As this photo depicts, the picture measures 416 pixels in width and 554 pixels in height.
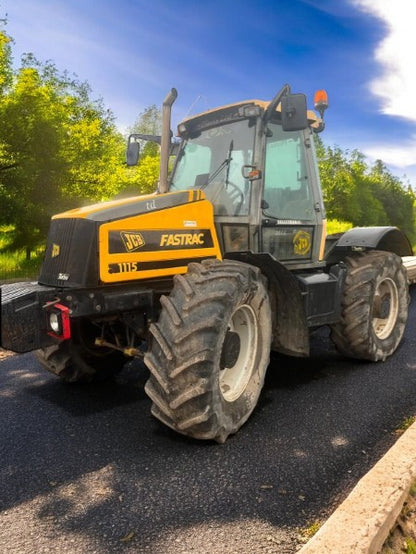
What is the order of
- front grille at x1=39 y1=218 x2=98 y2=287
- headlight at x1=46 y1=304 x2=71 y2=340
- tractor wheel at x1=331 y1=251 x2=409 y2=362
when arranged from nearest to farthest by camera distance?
headlight at x1=46 y1=304 x2=71 y2=340
front grille at x1=39 y1=218 x2=98 y2=287
tractor wheel at x1=331 y1=251 x2=409 y2=362

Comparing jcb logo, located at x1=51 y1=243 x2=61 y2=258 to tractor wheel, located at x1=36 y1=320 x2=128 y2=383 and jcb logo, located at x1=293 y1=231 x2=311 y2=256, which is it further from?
jcb logo, located at x1=293 y1=231 x2=311 y2=256

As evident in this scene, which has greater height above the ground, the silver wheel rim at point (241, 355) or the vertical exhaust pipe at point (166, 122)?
the vertical exhaust pipe at point (166, 122)

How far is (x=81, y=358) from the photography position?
13.7 ft

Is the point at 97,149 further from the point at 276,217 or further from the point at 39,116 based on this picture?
the point at 276,217

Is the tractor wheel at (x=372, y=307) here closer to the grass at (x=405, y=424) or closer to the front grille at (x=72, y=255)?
the grass at (x=405, y=424)

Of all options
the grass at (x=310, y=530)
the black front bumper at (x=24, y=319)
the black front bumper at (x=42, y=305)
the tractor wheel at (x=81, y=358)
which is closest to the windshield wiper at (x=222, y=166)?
the black front bumper at (x=42, y=305)

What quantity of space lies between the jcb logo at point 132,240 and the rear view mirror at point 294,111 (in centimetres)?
144

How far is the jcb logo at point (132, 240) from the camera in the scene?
342 cm

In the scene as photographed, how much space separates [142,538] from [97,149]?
15.5 m

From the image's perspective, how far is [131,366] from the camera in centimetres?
498

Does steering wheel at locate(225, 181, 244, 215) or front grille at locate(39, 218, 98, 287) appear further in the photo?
steering wheel at locate(225, 181, 244, 215)

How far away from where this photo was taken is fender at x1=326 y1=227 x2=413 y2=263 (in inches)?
210

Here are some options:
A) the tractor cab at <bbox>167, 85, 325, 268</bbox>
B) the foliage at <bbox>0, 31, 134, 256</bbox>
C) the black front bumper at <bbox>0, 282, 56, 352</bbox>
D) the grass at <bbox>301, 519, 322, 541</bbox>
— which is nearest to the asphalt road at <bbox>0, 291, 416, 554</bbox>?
the grass at <bbox>301, 519, 322, 541</bbox>

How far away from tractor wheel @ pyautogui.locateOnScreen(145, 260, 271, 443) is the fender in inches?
89.6
